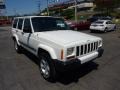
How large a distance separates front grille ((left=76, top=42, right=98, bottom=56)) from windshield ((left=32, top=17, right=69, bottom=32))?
1.65 m

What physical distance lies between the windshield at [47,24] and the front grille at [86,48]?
1646 mm

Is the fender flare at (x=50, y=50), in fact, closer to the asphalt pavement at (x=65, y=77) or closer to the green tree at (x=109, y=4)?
the asphalt pavement at (x=65, y=77)

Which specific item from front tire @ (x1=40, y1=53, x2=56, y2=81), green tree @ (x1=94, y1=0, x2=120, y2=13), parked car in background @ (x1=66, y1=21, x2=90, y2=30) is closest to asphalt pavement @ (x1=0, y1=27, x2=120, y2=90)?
front tire @ (x1=40, y1=53, x2=56, y2=81)

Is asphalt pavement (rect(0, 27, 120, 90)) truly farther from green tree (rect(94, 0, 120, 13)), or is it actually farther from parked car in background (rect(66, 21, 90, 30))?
green tree (rect(94, 0, 120, 13))

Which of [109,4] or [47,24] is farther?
[109,4]

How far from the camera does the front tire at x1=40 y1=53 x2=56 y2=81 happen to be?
4.88 m

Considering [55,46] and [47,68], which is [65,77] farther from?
[55,46]

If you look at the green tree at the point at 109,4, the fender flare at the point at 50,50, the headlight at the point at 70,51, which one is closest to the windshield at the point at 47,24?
the fender flare at the point at 50,50

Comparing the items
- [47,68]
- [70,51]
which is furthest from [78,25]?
[70,51]

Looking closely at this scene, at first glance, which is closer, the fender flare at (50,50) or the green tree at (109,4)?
the fender flare at (50,50)

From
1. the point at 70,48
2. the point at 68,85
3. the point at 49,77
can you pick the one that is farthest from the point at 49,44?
the point at 68,85

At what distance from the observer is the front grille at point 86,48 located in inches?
189

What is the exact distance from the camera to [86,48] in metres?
5.11

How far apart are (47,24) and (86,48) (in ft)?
6.44
